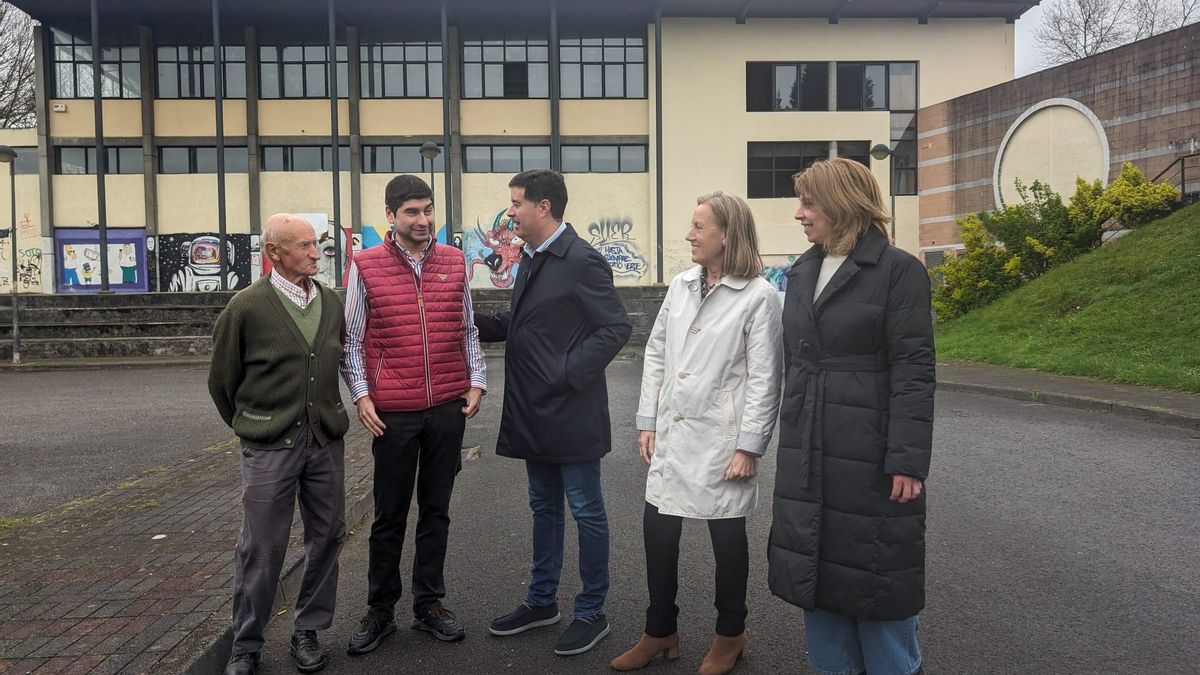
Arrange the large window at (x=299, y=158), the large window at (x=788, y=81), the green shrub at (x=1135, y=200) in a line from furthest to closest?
the large window at (x=788, y=81)
the large window at (x=299, y=158)
the green shrub at (x=1135, y=200)

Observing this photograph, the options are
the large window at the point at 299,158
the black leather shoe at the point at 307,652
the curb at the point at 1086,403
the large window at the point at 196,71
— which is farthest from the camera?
the large window at the point at 196,71

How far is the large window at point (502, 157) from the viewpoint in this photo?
3353cm

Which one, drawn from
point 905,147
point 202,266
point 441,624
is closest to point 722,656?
point 441,624

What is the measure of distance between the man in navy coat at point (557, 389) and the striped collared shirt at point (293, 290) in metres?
0.94

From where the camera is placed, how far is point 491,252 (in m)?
33.8

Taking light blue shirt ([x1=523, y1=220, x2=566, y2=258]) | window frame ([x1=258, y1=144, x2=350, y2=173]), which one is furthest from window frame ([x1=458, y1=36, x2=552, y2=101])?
light blue shirt ([x1=523, y1=220, x2=566, y2=258])

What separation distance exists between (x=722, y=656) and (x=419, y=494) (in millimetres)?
1644

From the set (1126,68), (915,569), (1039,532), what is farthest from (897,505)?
(1126,68)

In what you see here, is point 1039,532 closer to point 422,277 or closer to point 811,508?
point 811,508

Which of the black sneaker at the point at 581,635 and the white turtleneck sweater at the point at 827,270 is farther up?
the white turtleneck sweater at the point at 827,270

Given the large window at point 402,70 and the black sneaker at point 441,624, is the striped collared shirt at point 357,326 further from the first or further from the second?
the large window at point 402,70

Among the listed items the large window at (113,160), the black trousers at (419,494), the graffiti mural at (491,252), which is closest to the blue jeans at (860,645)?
the black trousers at (419,494)

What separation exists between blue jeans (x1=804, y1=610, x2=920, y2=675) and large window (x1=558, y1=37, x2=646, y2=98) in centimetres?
3275

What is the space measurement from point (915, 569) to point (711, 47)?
3418cm
